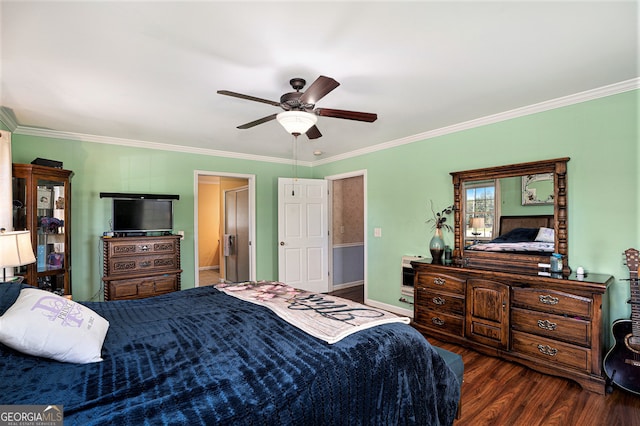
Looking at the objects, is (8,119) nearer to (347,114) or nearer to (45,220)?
(45,220)

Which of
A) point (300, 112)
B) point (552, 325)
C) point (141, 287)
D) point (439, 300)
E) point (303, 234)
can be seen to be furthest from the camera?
point (303, 234)

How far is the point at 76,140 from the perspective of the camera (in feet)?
12.9

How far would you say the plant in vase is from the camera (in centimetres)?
349

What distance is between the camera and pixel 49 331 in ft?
4.15

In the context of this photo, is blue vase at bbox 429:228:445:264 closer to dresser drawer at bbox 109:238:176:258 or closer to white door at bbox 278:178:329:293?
white door at bbox 278:178:329:293

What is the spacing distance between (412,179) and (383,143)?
71cm

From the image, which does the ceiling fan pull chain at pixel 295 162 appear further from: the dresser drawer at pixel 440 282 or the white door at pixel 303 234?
the dresser drawer at pixel 440 282

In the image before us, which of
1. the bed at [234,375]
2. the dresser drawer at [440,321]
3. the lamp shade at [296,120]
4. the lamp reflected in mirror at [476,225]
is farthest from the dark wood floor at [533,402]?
the lamp shade at [296,120]

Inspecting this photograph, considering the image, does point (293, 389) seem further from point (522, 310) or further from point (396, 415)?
point (522, 310)

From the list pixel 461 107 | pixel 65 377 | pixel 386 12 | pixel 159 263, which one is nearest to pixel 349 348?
pixel 65 377

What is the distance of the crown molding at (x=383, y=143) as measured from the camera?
8.66 feet

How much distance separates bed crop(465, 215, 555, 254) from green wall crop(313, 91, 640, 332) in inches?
7.0

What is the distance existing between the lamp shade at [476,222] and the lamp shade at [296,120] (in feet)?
7.29

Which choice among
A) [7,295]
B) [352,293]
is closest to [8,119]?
[7,295]
